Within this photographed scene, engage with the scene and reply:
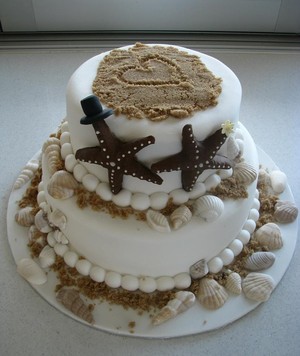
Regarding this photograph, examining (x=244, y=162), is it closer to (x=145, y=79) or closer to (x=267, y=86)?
(x=145, y=79)

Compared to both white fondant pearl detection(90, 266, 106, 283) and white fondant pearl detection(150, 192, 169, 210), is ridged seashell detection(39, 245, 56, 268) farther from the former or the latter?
white fondant pearl detection(150, 192, 169, 210)

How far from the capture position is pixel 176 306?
125 centimetres

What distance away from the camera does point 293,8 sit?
2.38 metres

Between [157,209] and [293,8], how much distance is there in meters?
1.77

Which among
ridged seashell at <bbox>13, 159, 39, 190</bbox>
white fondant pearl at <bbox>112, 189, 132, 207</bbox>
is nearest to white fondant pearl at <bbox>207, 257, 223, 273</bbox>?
white fondant pearl at <bbox>112, 189, 132, 207</bbox>

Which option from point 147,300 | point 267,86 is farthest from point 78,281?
point 267,86

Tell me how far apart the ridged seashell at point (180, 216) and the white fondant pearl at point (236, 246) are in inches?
10.3

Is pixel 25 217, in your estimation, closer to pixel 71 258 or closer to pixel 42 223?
pixel 42 223

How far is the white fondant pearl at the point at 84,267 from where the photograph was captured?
51.7 inches

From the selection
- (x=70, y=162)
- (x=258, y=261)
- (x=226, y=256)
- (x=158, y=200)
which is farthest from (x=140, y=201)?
(x=258, y=261)

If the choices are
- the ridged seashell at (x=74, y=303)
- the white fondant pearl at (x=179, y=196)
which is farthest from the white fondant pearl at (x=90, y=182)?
the ridged seashell at (x=74, y=303)

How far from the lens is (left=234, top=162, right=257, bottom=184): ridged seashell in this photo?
1.29 metres

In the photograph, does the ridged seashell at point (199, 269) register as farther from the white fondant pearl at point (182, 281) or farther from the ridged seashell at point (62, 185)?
the ridged seashell at point (62, 185)

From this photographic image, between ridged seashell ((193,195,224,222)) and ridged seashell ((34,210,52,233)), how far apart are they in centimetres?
51
